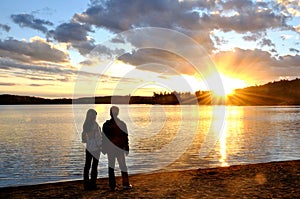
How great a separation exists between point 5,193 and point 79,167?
1141cm

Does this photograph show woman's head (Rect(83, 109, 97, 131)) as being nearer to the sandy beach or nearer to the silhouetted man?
the silhouetted man

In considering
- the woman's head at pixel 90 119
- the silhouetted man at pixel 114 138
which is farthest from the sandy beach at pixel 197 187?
the woman's head at pixel 90 119

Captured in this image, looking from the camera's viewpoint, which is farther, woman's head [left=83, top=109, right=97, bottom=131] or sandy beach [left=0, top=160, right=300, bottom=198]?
woman's head [left=83, top=109, right=97, bottom=131]

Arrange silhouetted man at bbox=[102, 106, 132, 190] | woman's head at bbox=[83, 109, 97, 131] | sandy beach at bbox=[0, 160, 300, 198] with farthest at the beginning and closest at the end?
silhouetted man at bbox=[102, 106, 132, 190]
woman's head at bbox=[83, 109, 97, 131]
sandy beach at bbox=[0, 160, 300, 198]

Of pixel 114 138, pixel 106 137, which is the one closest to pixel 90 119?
pixel 106 137

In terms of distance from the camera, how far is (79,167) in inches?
998

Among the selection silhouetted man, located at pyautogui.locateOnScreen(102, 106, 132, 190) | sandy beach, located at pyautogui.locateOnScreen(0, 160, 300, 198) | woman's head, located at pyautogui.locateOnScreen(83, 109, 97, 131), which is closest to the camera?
sandy beach, located at pyautogui.locateOnScreen(0, 160, 300, 198)

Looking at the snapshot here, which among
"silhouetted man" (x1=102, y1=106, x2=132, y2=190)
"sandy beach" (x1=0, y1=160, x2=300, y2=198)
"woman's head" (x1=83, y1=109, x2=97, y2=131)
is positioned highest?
"woman's head" (x1=83, y1=109, x2=97, y2=131)

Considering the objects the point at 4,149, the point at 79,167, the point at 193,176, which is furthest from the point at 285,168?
the point at 4,149

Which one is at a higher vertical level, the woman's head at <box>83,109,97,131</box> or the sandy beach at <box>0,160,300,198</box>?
the woman's head at <box>83,109,97,131</box>

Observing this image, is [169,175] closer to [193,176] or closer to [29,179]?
[193,176]

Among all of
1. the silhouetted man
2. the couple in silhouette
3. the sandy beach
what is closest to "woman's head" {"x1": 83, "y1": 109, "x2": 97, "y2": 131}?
the couple in silhouette

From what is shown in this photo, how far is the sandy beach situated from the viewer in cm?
1231

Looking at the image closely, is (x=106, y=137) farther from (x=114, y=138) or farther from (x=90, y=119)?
(x=90, y=119)
